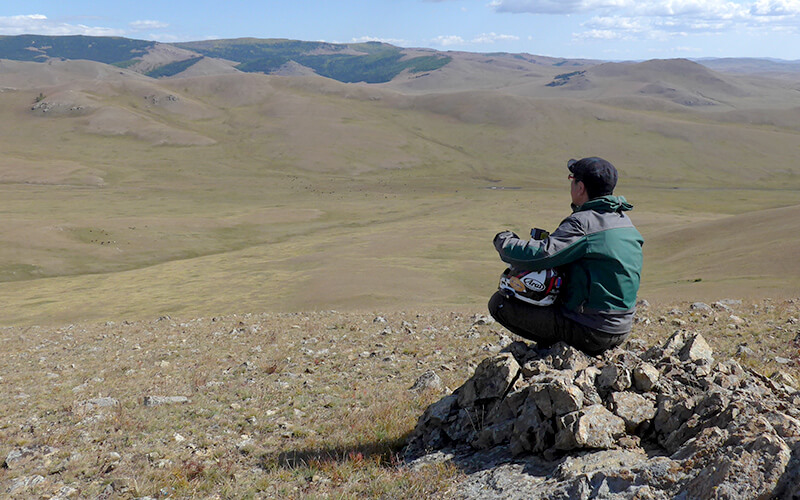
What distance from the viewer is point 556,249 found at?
6.47m

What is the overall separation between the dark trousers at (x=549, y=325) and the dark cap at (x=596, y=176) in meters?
1.46

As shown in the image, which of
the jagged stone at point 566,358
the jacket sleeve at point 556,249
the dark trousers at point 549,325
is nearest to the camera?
the jacket sleeve at point 556,249

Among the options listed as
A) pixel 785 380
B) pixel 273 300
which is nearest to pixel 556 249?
pixel 785 380

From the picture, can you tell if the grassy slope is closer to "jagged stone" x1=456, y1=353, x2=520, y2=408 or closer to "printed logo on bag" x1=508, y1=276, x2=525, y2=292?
"jagged stone" x1=456, y1=353, x2=520, y2=408

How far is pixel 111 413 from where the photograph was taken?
10.0 metres

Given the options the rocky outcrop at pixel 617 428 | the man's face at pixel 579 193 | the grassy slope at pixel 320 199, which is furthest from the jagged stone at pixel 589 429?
the grassy slope at pixel 320 199

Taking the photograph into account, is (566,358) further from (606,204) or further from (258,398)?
(258,398)

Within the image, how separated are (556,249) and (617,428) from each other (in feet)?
6.36

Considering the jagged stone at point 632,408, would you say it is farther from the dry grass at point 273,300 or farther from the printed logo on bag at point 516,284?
the dry grass at point 273,300

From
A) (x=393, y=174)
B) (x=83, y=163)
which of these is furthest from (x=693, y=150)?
(x=83, y=163)

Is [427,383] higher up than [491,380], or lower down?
lower down

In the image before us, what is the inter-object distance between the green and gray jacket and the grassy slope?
653 inches

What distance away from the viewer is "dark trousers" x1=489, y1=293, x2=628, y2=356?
7078mm

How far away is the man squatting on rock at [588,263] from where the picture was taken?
6.55 m
